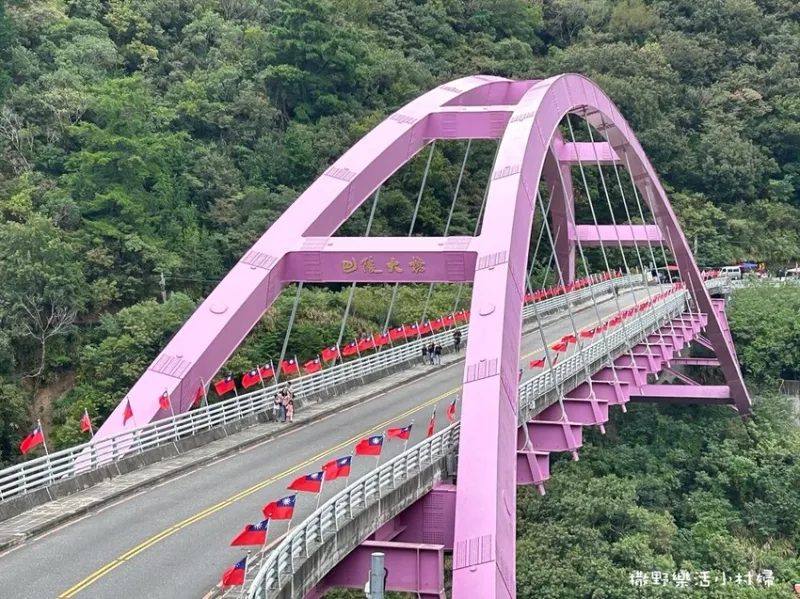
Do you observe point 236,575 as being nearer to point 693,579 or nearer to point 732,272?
point 693,579

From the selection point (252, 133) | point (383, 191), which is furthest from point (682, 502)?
point (252, 133)

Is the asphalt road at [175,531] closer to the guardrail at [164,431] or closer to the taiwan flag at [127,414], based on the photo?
the guardrail at [164,431]

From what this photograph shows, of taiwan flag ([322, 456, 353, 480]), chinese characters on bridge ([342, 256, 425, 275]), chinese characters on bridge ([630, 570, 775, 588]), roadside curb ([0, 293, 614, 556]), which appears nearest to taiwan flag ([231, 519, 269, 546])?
taiwan flag ([322, 456, 353, 480])

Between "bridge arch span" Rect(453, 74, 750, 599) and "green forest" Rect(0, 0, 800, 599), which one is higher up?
"green forest" Rect(0, 0, 800, 599)

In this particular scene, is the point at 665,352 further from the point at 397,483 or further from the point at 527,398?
the point at 397,483

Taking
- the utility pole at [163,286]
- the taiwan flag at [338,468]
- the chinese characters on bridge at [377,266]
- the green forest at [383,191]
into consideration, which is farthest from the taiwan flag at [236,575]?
the utility pole at [163,286]

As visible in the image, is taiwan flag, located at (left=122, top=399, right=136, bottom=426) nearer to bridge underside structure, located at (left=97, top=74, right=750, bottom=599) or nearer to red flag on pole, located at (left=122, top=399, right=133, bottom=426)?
red flag on pole, located at (left=122, top=399, right=133, bottom=426)

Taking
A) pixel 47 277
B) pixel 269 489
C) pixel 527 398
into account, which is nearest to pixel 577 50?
pixel 47 277
